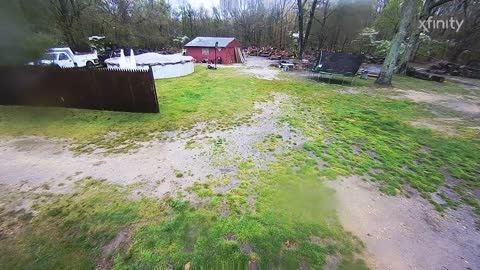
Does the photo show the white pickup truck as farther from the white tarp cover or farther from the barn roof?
the barn roof

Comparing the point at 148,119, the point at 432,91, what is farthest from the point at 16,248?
the point at 432,91

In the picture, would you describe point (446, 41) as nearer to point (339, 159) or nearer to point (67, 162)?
point (339, 159)

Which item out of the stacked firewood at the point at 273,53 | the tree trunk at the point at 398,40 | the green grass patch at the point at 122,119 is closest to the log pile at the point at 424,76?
the tree trunk at the point at 398,40

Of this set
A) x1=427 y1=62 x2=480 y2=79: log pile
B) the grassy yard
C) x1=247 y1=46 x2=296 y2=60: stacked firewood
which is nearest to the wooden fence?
the grassy yard

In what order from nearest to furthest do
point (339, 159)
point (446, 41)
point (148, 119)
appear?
point (339, 159) < point (148, 119) < point (446, 41)

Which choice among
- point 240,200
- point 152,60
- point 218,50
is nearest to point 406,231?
point 240,200
